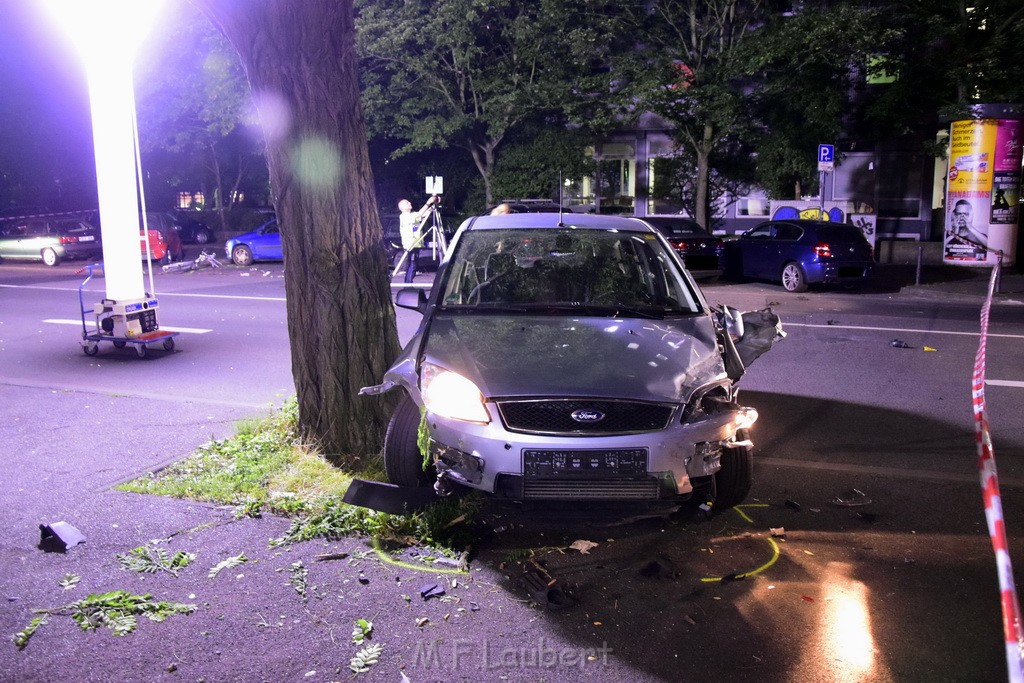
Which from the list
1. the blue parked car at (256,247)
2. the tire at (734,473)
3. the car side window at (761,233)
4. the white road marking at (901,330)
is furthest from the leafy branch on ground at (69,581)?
the blue parked car at (256,247)

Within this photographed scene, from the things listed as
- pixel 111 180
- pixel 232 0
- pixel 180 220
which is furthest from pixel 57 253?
pixel 232 0

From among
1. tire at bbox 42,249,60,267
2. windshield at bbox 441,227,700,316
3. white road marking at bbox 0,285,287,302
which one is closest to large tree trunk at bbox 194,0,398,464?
windshield at bbox 441,227,700,316

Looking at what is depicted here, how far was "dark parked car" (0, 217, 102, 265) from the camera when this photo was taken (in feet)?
88.5

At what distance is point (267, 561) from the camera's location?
15.1ft

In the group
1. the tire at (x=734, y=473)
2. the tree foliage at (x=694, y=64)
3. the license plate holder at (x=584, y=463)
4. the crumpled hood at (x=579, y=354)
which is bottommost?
the tire at (x=734, y=473)

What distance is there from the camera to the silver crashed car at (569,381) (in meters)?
4.39

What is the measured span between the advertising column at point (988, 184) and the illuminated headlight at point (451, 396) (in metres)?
19.0

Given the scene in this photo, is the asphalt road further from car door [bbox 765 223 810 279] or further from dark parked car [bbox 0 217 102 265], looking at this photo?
dark parked car [bbox 0 217 102 265]

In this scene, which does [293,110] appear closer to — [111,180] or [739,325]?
[739,325]

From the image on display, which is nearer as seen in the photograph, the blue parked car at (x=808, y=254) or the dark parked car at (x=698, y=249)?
the blue parked car at (x=808, y=254)

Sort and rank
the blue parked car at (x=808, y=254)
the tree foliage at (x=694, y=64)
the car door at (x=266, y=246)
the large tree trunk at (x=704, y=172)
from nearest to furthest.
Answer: the blue parked car at (x=808, y=254), the tree foliage at (x=694, y=64), the large tree trunk at (x=704, y=172), the car door at (x=266, y=246)

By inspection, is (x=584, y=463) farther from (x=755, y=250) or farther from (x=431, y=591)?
(x=755, y=250)

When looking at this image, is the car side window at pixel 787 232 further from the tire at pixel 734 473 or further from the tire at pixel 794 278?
the tire at pixel 734 473

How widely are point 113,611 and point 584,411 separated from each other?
2397mm
